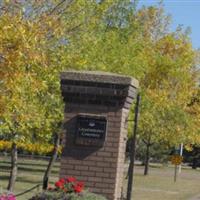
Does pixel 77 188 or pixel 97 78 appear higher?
pixel 97 78

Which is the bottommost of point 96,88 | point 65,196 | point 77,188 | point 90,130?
point 65,196

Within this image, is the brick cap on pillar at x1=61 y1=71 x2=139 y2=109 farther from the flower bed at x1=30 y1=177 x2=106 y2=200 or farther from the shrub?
the shrub

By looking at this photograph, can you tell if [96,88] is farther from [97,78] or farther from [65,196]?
[65,196]

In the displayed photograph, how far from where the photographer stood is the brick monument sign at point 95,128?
9.73 metres

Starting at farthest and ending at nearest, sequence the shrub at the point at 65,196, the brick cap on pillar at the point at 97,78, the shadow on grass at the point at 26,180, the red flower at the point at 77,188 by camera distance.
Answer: the shadow on grass at the point at 26,180 < the brick cap on pillar at the point at 97,78 < the red flower at the point at 77,188 < the shrub at the point at 65,196

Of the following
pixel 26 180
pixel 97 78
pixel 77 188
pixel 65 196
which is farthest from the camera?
pixel 26 180

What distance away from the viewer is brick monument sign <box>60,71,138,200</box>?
383 inches

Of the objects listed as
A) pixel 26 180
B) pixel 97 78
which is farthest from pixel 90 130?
pixel 26 180

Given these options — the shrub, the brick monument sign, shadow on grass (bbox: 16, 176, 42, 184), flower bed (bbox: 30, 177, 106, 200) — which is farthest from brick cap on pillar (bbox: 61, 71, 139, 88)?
shadow on grass (bbox: 16, 176, 42, 184)

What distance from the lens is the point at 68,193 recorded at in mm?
8992

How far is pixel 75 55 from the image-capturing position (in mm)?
18062

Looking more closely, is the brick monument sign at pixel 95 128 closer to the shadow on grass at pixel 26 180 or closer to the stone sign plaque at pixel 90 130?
the stone sign plaque at pixel 90 130

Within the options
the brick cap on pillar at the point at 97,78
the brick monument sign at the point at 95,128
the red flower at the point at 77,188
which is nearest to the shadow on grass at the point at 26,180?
the brick monument sign at the point at 95,128

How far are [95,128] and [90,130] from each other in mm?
87
